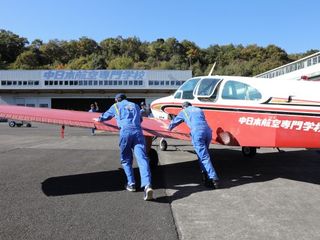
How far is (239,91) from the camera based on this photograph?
30.3 feet

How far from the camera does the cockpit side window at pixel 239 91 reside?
885cm

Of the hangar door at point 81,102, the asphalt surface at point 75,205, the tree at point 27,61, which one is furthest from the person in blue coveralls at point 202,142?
the tree at point 27,61

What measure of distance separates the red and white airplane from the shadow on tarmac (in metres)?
0.95

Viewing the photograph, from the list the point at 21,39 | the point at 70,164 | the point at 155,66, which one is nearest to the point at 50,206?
the point at 70,164

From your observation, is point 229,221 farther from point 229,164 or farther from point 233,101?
point 229,164

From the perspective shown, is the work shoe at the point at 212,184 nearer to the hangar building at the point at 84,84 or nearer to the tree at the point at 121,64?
the hangar building at the point at 84,84

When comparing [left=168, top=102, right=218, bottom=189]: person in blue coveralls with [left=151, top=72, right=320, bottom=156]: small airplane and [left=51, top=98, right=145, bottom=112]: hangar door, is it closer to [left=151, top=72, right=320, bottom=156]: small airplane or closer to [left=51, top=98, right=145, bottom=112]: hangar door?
[left=151, top=72, right=320, bottom=156]: small airplane

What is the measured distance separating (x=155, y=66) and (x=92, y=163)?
108m

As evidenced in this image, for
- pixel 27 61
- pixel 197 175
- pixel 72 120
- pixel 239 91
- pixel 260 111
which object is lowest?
pixel 197 175

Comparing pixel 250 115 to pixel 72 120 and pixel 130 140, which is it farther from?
pixel 72 120

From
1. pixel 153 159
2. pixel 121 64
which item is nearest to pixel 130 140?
pixel 153 159

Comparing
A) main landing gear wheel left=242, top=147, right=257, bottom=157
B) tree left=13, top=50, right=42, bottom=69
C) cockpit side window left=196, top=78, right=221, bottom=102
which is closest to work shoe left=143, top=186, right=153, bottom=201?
cockpit side window left=196, top=78, right=221, bottom=102

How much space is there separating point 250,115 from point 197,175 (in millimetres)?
1846

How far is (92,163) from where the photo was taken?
11.1m
